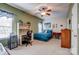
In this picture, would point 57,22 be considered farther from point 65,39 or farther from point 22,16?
point 22,16

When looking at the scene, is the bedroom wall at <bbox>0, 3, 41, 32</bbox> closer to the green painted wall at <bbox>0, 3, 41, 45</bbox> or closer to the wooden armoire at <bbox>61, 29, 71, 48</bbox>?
the green painted wall at <bbox>0, 3, 41, 45</bbox>

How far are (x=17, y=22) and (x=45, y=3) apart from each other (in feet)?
2.82

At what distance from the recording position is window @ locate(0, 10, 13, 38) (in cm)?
291

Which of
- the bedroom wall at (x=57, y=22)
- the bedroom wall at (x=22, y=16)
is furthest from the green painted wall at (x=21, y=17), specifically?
the bedroom wall at (x=57, y=22)

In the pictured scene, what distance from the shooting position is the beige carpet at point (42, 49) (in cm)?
296

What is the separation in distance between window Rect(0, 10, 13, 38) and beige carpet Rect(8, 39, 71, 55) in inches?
18.0

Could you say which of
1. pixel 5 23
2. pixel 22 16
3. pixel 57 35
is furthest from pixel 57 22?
pixel 5 23

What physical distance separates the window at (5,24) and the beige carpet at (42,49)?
1.50 feet

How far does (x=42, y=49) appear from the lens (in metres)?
3.08

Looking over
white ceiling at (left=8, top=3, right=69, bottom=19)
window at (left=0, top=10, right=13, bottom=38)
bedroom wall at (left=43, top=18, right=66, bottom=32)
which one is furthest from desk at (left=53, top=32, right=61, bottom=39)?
window at (left=0, top=10, right=13, bottom=38)

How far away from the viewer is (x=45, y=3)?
2895 mm

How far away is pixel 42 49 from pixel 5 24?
44.3 inches
